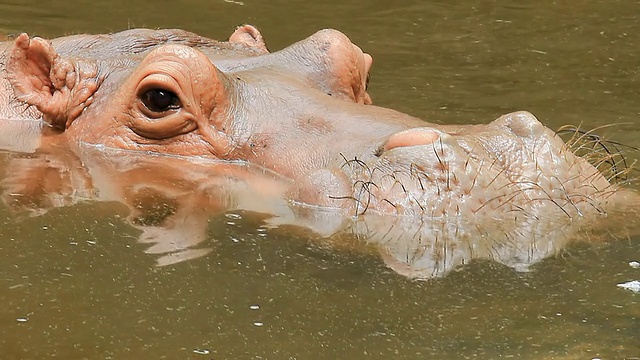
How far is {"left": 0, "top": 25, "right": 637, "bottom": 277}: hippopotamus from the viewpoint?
15.3 feet

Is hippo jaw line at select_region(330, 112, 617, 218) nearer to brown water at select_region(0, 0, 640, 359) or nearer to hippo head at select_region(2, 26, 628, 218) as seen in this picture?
hippo head at select_region(2, 26, 628, 218)

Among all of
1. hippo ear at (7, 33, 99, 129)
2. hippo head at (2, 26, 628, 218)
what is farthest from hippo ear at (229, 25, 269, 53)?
hippo ear at (7, 33, 99, 129)

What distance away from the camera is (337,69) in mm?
5996

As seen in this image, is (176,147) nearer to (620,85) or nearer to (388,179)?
(388,179)

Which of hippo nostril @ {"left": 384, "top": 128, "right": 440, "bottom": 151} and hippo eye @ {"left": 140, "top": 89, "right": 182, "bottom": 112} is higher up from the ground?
hippo nostril @ {"left": 384, "top": 128, "right": 440, "bottom": 151}

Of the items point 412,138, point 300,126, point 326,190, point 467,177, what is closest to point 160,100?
point 300,126

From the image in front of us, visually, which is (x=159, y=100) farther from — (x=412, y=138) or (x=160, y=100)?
(x=412, y=138)

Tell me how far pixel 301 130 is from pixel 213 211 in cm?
62

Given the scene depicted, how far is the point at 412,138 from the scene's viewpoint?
15.5 feet

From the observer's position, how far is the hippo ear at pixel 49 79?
585 centimetres

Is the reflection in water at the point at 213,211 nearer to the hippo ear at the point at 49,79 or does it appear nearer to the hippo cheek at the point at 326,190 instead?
the hippo cheek at the point at 326,190

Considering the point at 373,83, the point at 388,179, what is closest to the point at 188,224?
the point at 388,179

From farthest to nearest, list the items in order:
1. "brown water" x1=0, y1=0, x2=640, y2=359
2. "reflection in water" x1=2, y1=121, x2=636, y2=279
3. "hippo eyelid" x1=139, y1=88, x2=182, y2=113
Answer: "hippo eyelid" x1=139, y1=88, x2=182, y2=113 < "reflection in water" x1=2, y1=121, x2=636, y2=279 < "brown water" x1=0, y1=0, x2=640, y2=359

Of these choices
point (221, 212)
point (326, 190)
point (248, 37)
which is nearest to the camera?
point (326, 190)
